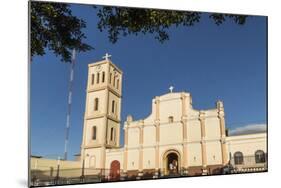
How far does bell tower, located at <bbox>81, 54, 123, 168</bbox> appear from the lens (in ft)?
17.0

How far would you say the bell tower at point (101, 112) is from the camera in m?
5.18

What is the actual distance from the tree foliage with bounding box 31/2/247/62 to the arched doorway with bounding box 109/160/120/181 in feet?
4.45

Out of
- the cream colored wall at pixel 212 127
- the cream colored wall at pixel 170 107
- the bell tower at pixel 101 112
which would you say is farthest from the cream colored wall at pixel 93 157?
the cream colored wall at pixel 212 127

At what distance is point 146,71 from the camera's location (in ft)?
18.1

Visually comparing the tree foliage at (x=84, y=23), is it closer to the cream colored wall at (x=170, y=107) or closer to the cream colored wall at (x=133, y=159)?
the cream colored wall at (x=170, y=107)

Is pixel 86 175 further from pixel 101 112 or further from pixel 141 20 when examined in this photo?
pixel 141 20

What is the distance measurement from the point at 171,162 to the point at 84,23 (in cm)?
199

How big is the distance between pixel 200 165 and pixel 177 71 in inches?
48.6

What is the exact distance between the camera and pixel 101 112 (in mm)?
5312

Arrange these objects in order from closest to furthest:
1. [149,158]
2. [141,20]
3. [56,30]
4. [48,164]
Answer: [48,164]
[56,30]
[141,20]
[149,158]

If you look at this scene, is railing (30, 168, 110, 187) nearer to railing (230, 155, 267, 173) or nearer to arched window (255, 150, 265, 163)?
railing (230, 155, 267, 173)

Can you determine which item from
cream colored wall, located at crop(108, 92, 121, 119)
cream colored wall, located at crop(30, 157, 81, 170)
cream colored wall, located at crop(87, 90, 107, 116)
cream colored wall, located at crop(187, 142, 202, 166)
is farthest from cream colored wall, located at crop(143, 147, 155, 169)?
cream colored wall, located at crop(30, 157, 81, 170)

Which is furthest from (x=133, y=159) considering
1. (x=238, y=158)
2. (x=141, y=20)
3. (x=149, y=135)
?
(x=141, y=20)
